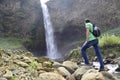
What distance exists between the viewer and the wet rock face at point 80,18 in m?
68.2

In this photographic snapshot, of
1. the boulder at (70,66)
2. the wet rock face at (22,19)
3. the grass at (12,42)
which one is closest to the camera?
the boulder at (70,66)

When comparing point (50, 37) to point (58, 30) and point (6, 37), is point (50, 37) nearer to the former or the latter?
point (58, 30)

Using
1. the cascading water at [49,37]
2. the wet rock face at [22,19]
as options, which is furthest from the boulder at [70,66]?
the wet rock face at [22,19]

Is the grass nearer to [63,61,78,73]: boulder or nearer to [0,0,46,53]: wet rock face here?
[0,0,46,53]: wet rock face

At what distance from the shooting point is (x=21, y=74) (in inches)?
512

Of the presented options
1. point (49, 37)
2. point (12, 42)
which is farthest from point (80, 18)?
point (12, 42)

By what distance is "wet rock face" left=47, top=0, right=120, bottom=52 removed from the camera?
6825 centimetres

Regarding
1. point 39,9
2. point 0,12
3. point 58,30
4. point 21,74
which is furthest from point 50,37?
point 21,74

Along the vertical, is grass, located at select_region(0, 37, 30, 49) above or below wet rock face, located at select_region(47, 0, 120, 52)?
below

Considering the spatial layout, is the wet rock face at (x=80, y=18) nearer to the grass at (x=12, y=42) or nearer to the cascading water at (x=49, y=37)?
the cascading water at (x=49, y=37)

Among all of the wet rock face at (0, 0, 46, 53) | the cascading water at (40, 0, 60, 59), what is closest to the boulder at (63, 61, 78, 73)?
the cascading water at (40, 0, 60, 59)

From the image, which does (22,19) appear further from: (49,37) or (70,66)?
(70,66)

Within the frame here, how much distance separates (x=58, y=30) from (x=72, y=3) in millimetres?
7867

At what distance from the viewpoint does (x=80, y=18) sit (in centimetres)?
6981
